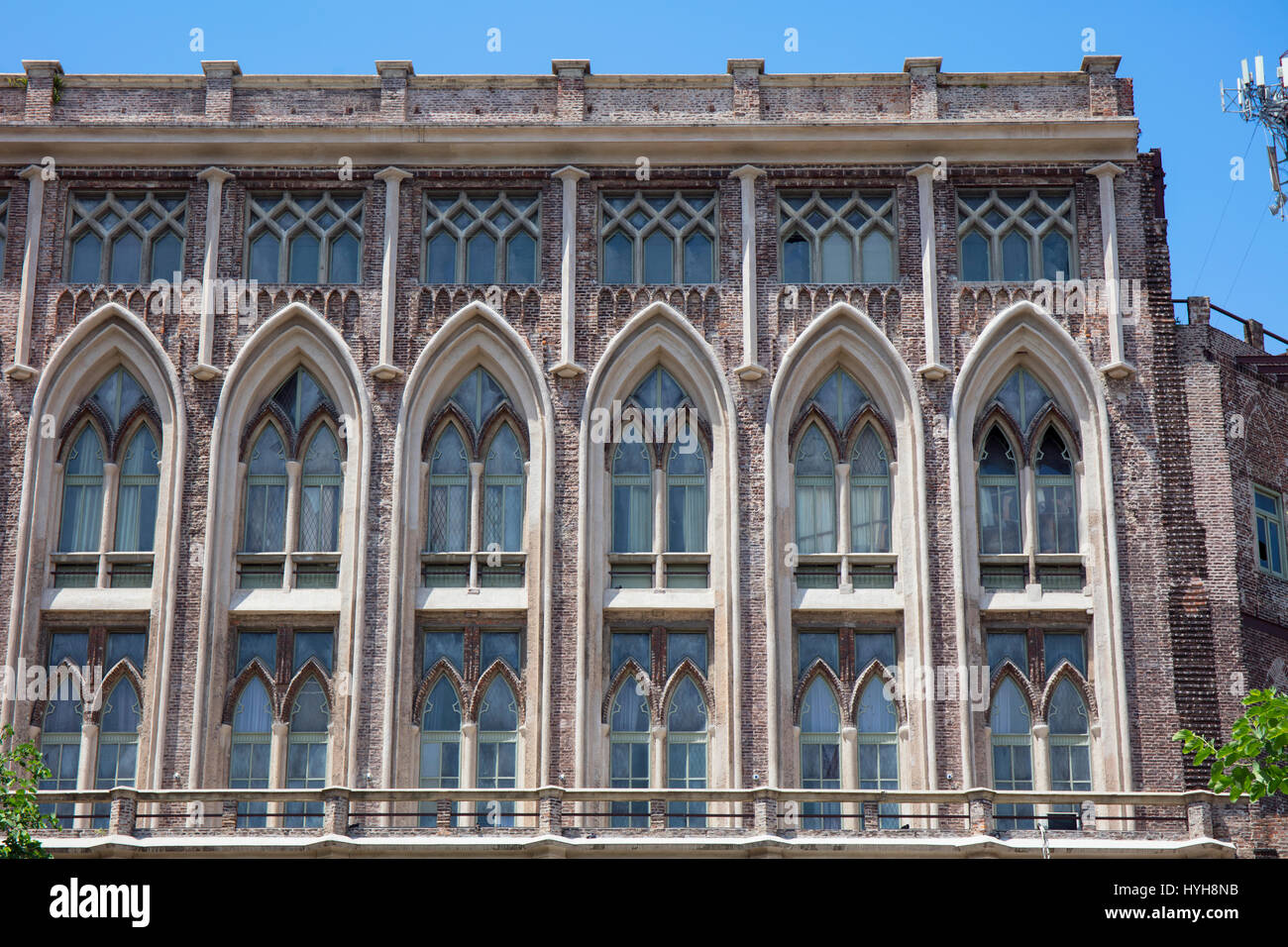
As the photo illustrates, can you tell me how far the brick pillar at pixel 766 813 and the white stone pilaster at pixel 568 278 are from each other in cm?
837

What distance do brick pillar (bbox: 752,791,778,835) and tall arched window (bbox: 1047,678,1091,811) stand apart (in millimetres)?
A: 5202

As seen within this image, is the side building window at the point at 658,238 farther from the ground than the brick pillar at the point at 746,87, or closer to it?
closer to it

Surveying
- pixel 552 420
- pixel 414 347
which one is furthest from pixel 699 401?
pixel 414 347

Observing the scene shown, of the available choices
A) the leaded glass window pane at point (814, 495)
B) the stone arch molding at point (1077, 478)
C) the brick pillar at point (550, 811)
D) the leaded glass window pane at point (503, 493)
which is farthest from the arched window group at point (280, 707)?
the stone arch molding at point (1077, 478)

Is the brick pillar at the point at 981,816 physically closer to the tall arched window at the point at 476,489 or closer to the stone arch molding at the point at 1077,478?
the stone arch molding at the point at 1077,478

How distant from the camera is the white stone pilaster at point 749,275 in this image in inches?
1382

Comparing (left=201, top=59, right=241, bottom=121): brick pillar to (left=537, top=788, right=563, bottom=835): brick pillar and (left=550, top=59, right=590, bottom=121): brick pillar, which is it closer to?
(left=550, top=59, right=590, bottom=121): brick pillar

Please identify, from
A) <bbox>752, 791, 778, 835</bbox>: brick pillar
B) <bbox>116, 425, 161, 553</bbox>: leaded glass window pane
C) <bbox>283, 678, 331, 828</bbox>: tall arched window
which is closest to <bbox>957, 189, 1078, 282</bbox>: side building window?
<bbox>752, 791, 778, 835</bbox>: brick pillar

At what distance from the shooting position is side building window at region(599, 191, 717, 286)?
36062mm

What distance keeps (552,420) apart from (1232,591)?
12352 millimetres

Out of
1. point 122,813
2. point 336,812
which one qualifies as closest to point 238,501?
point 122,813

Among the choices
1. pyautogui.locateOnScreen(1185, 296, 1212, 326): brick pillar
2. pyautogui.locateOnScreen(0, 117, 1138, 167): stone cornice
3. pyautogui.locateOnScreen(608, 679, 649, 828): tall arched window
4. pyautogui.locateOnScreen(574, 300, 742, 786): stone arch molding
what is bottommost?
pyautogui.locateOnScreen(608, 679, 649, 828): tall arched window

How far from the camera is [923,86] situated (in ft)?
120
